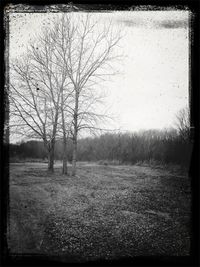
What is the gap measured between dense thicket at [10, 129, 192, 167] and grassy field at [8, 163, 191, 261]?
10.0 inches

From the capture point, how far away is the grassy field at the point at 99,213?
3787 millimetres

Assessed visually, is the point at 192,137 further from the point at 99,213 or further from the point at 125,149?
the point at 99,213

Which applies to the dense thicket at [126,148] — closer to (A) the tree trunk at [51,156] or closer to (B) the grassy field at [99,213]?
(A) the tree trunk at [51,156]

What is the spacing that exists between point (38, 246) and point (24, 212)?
2.09ft

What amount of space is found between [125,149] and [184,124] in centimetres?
153

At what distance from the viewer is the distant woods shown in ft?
14.6

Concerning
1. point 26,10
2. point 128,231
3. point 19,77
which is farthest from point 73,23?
point 128,231

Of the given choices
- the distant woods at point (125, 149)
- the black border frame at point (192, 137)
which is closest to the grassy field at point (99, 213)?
the black border frame at point (192, 137)

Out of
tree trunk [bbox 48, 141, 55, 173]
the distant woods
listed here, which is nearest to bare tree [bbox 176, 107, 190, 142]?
the distant woods

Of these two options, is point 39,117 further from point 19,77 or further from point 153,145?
point 153,145

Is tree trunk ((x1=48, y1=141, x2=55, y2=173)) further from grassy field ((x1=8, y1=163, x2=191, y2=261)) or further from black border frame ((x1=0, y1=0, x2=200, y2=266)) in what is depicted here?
black border frame ((x1=0, y1=0, x2=200, y2=266))

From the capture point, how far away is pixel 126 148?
5172 mm

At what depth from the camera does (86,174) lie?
201 inches

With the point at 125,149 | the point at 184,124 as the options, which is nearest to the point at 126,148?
the point at 125,149
